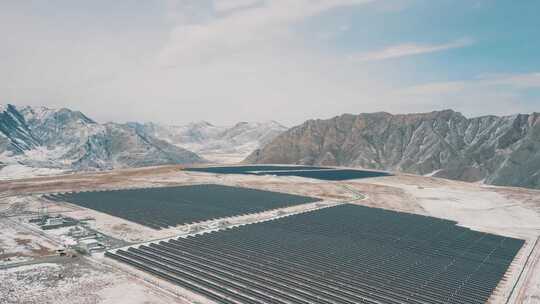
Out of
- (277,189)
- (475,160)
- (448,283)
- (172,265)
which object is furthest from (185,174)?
(475,160)

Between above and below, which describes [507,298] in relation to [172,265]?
below

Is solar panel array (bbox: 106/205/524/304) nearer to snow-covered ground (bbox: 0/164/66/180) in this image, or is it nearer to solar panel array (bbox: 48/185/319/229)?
solar panel array (bbox: 48/185/319/229)

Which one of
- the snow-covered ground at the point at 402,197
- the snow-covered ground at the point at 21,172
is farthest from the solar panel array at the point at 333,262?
the snow-covered ground at the point at 21,172

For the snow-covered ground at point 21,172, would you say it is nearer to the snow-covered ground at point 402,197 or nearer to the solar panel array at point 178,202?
the snow-covered ground at point 402,197

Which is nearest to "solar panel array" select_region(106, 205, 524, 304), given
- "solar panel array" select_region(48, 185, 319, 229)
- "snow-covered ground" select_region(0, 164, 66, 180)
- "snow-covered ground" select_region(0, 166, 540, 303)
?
"snow-covered ground" select_region(0, 166, 540, 303)

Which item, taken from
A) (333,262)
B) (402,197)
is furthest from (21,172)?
(333,262)

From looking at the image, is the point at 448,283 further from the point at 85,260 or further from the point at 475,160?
the point at 475,160
